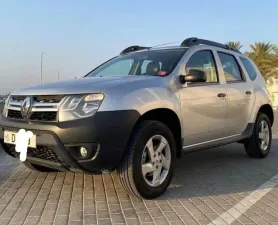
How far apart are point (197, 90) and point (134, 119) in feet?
4.15

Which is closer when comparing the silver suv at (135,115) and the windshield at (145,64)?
the silver suv at (135,115)

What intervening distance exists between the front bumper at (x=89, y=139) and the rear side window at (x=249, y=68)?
316cm

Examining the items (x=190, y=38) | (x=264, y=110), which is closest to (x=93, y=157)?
(x=190, y=38)

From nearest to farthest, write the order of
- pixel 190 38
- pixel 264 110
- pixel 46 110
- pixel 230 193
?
pixel 46 110 < pixel 230 193 < pixel 190 38 < pixel 264 110

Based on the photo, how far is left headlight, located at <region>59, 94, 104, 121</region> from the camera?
3594mm

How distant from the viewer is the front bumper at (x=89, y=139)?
3557 mm

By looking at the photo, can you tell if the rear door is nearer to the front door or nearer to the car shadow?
the front door

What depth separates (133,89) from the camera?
389 cm

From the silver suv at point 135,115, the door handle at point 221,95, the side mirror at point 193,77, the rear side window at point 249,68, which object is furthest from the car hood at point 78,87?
the rear side window at point 249,68

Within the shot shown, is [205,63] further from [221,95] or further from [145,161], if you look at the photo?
[145,161]

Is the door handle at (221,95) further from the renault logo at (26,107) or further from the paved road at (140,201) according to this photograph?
the renault logo at (26,107)

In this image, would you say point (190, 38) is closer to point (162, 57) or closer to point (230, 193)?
point (162, 57)

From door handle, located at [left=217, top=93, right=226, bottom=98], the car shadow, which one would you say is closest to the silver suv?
door handle, located at [left=217, top=93, right=226, bottom=98]

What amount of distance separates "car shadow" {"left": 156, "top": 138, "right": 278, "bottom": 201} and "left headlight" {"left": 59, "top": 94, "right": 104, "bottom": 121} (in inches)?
50.8
